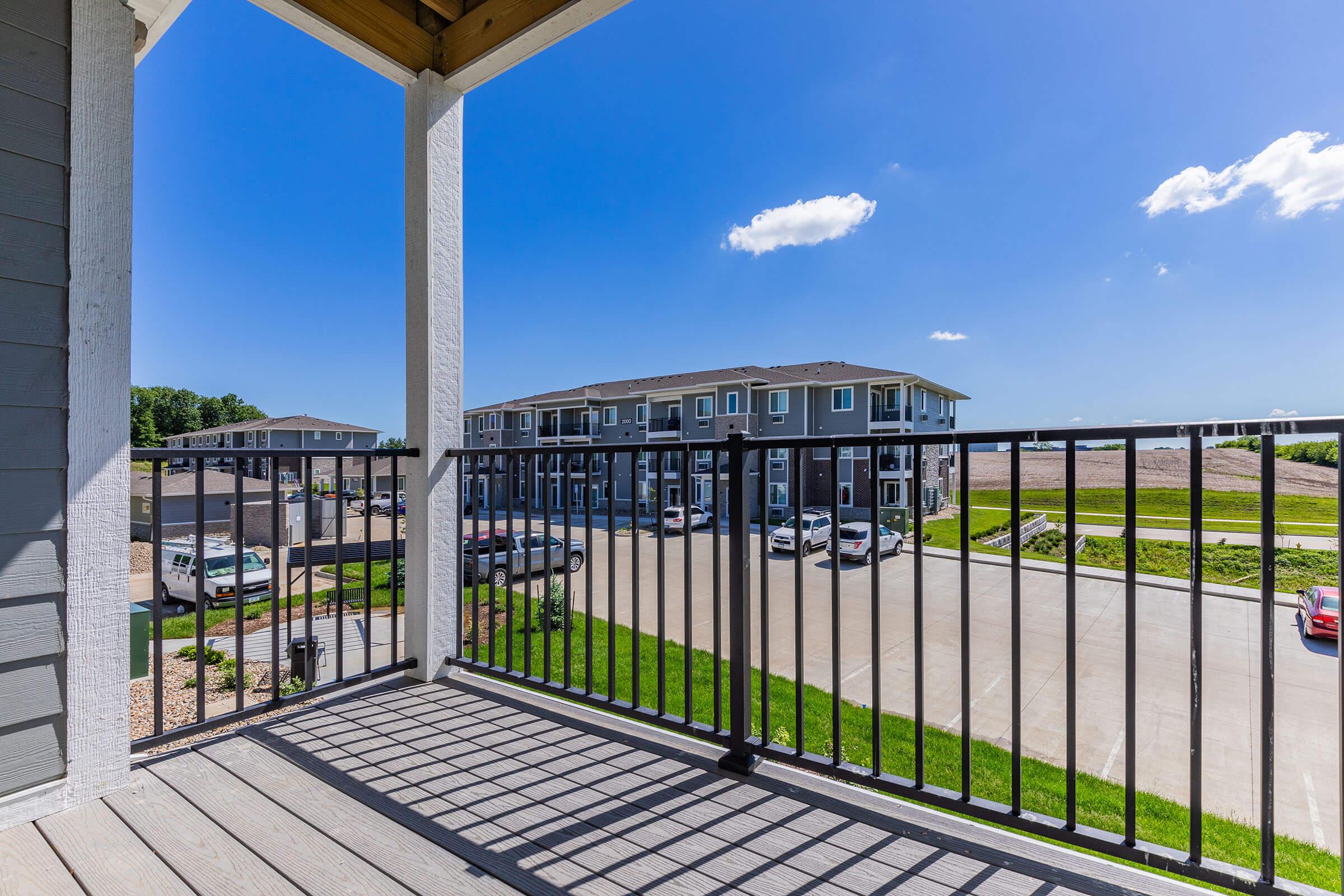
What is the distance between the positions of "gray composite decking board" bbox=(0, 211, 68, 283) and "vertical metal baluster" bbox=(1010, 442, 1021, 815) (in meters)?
2.29

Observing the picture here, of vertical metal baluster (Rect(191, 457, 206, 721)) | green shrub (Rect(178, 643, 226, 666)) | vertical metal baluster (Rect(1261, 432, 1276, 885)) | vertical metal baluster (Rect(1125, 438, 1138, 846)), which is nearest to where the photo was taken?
vertical metal baluster (Rect(1261, 432, 1276, 885))

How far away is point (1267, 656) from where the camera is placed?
96 centimetres

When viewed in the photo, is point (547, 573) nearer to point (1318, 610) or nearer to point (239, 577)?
point (239, 577)

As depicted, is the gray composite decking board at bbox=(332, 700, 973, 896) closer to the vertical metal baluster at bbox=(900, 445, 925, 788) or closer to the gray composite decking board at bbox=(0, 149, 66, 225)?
the vertical metal baluster at bbox=(900, 445, 925, 788)

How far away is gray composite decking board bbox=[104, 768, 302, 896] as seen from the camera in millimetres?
1107

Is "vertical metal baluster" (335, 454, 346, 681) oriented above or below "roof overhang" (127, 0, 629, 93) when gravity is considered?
below

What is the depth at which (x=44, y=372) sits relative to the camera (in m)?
1.32

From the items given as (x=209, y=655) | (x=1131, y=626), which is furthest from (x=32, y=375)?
(x=209, y=655)

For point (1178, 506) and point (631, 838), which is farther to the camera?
point (631, 838)

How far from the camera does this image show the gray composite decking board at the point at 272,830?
3.70 ft

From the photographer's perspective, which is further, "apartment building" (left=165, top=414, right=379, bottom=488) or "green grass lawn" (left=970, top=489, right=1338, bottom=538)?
"apartment building" (left=165, top=414, right=379, bottom=488)

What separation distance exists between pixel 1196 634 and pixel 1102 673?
7932 millimetres

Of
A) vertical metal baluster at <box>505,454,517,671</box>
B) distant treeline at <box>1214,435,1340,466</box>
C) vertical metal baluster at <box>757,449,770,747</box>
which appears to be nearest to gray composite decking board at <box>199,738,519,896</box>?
vertical metal baluster at <box>505,454,517,671</box>

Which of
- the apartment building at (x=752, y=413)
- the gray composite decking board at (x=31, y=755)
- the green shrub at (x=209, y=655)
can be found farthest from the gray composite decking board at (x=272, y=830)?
the apartment building at (x=752, y=413)
